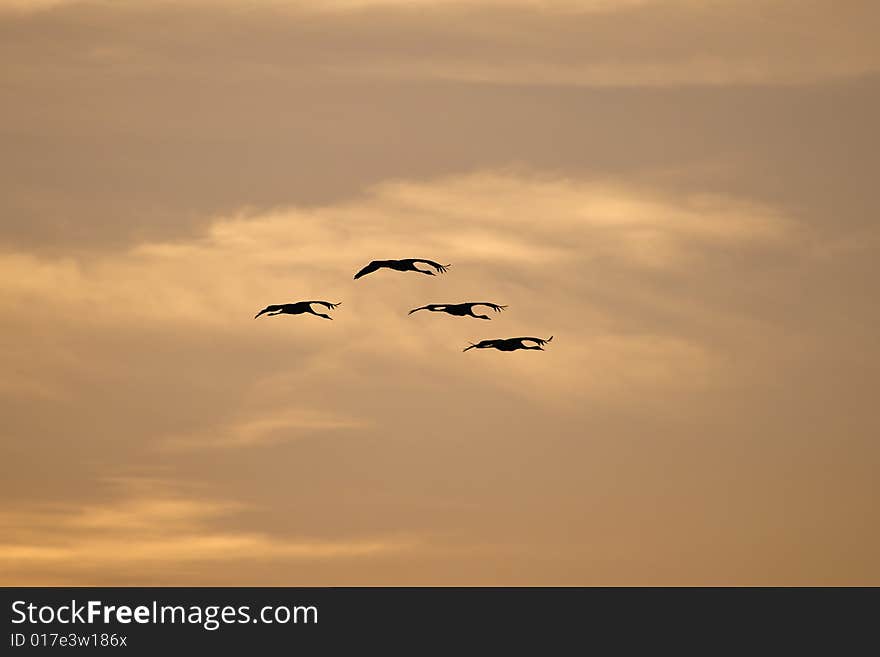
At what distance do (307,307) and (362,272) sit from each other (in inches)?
297

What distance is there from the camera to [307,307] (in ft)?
473

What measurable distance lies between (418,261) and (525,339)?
429 inches

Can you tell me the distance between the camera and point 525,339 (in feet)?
461

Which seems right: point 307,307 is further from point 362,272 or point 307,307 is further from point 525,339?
point 525,339

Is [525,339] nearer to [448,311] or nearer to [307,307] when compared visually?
[448,311]

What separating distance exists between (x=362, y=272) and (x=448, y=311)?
33.2ft

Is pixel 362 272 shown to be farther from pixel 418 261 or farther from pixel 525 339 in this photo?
pixel 525 339

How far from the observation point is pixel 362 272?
139m

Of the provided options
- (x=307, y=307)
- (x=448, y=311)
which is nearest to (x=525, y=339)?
(x=448, y=311)

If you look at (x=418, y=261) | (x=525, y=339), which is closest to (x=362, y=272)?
(x=418, y=261)

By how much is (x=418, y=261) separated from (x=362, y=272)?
4773mm
